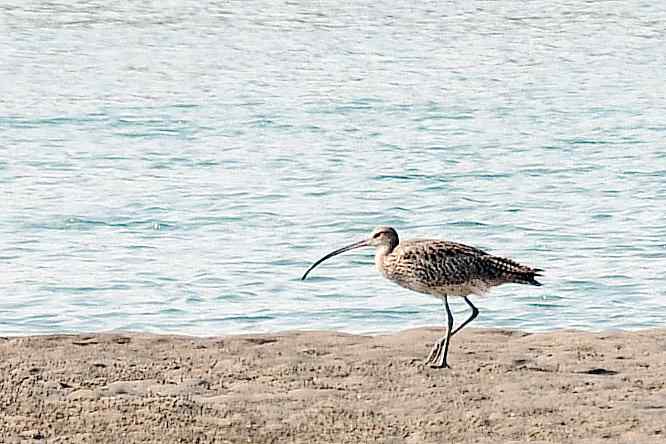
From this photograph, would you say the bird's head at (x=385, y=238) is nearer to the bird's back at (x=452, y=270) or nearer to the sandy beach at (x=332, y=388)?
the bird's back at (x=452, y=270)

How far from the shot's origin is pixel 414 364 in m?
9.33

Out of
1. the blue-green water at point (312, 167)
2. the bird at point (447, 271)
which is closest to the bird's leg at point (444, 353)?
the bird at point (447, 271)

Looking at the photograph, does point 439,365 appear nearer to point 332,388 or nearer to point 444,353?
point 444,353

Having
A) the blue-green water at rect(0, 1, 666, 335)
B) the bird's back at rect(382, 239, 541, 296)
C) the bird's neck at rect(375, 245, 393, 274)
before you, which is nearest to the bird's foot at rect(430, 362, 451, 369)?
the bird's back at rect(382, 239, 541, 296)

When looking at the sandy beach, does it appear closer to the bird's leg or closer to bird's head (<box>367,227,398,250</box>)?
the bird's leg

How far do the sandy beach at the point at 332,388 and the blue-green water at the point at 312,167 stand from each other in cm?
97

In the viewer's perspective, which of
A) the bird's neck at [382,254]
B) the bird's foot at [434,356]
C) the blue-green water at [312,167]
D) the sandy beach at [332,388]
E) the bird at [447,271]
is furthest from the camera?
the blue-green water at [312,167]

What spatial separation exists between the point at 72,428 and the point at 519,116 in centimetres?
1369

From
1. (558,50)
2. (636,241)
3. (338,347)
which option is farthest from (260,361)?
(558,50)

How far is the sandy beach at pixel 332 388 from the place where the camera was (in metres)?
7.93

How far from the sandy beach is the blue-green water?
3.19 ft

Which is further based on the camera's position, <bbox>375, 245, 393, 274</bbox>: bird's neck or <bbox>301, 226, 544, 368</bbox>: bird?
<bbox>375, 245, 393, 274</bbox>: bird's neck

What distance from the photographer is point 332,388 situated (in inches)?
344

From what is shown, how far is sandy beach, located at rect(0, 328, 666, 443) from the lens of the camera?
7.93 meters
